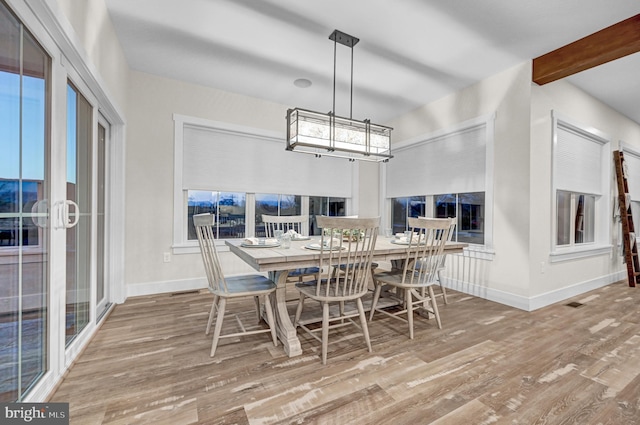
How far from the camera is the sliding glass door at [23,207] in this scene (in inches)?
50.8

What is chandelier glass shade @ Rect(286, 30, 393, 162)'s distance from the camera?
264cm

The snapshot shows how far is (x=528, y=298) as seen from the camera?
3104mm

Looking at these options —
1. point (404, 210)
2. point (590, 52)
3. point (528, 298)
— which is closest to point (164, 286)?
point (404, 210)

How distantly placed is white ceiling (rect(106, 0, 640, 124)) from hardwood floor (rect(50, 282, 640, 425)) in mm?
2671

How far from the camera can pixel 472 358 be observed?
208 centimetres

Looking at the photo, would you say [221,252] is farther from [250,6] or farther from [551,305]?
[551,305]

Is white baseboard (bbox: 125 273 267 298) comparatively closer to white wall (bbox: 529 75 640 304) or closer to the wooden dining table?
the wooden dining table

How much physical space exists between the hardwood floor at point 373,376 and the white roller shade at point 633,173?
3286 millimetres

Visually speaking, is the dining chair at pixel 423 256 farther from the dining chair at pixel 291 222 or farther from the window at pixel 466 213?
the window at pixel 466 213

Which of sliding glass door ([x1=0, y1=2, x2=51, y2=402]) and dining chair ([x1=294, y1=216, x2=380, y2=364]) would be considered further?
dining chair ([x1=294, y1=216, x2=380, y2=364])

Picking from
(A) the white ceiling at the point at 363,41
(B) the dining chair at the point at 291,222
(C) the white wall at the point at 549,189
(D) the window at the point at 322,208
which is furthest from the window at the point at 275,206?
(C) the white wall at the point at 549,189

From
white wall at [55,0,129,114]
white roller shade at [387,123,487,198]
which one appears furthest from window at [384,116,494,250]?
white wall at [55,0,129,114]

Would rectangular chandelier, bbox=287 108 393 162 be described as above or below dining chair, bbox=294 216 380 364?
above

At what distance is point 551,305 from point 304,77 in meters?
3.88
